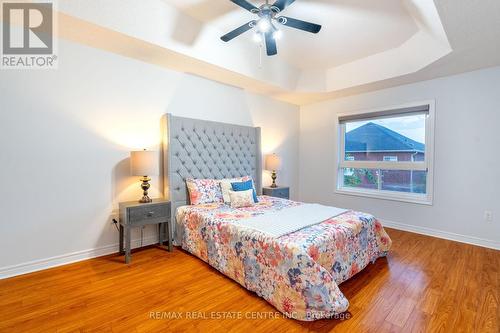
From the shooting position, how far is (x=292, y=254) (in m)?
1.60

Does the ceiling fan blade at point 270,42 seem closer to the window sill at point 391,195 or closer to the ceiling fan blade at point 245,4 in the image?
the ceiling fan blade at point 245,4

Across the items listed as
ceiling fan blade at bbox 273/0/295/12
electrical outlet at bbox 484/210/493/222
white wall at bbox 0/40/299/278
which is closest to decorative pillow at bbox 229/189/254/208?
white wall at bbox 0/40/299/278

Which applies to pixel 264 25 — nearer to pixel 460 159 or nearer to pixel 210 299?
pixel 210 299

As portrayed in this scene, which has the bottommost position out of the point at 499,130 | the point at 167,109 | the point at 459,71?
the point at 499,130

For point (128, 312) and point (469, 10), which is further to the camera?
point (469, 10)

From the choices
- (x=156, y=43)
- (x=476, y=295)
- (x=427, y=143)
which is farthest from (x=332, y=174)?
(x=156, y=43)

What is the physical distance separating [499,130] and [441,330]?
110 inches

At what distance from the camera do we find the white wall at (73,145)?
2.15 metres

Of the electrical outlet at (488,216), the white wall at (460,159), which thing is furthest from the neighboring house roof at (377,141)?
the electrical outlet at (488,216)

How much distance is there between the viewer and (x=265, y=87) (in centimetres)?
378

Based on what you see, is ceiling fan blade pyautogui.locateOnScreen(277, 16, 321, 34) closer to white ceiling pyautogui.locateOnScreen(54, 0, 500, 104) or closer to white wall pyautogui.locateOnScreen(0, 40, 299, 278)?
white ceiling pyautogui.locateOnScreen(54, 0, 500, 104)

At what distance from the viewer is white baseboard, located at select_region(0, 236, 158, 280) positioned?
7.01ft

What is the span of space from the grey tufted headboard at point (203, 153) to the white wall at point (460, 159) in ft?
7.24

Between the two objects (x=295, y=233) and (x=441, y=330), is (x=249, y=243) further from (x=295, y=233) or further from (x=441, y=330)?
(x=441, y=330)
